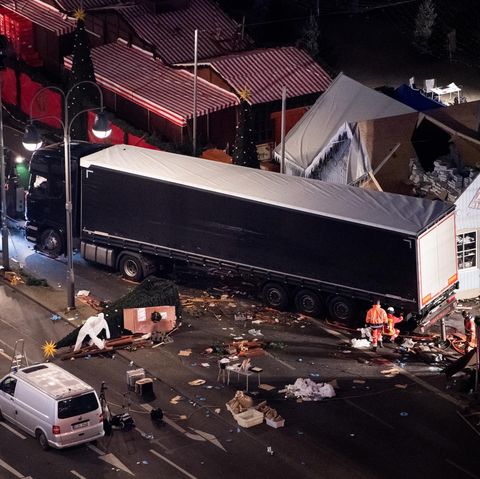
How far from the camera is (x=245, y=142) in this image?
4847 centimetres

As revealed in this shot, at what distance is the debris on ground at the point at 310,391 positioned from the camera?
1362 inches

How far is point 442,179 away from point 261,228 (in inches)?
269

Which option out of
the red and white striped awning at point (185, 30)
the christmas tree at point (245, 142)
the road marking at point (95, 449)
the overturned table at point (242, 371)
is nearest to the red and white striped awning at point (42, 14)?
the red and white striped awning at point (185, 30)

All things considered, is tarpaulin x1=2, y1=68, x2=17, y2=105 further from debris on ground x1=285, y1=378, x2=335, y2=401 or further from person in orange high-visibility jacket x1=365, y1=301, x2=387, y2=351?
debris on ground x1=285, y1=378, x2=335, y2=401

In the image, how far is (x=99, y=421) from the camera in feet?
103

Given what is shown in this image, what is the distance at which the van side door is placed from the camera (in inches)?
1275

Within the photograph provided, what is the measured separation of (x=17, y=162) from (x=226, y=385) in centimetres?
1853

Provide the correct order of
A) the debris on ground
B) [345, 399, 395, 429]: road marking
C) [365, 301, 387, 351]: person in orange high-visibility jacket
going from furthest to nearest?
1. [365, 301, 387, 351]: person in orange high-visibility jacket
2. the debris on ground
3. [345, 399, 395, 429]: road marking

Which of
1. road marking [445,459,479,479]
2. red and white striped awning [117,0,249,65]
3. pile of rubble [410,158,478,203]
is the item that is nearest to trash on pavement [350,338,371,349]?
pile of rubble [410,158,478,203]

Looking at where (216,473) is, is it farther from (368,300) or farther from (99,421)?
(368,300)

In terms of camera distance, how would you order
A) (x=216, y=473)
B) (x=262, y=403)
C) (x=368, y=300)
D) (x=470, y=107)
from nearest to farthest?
(x=216, y=473)
(x=262, y=403)
(x=368, y=300)
(x=470, y=107)

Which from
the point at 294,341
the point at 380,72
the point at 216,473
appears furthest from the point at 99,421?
the point at 380,72

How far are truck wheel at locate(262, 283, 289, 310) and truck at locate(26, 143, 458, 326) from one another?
0.04 meters

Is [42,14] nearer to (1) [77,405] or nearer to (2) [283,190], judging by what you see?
(2) [283,190]
